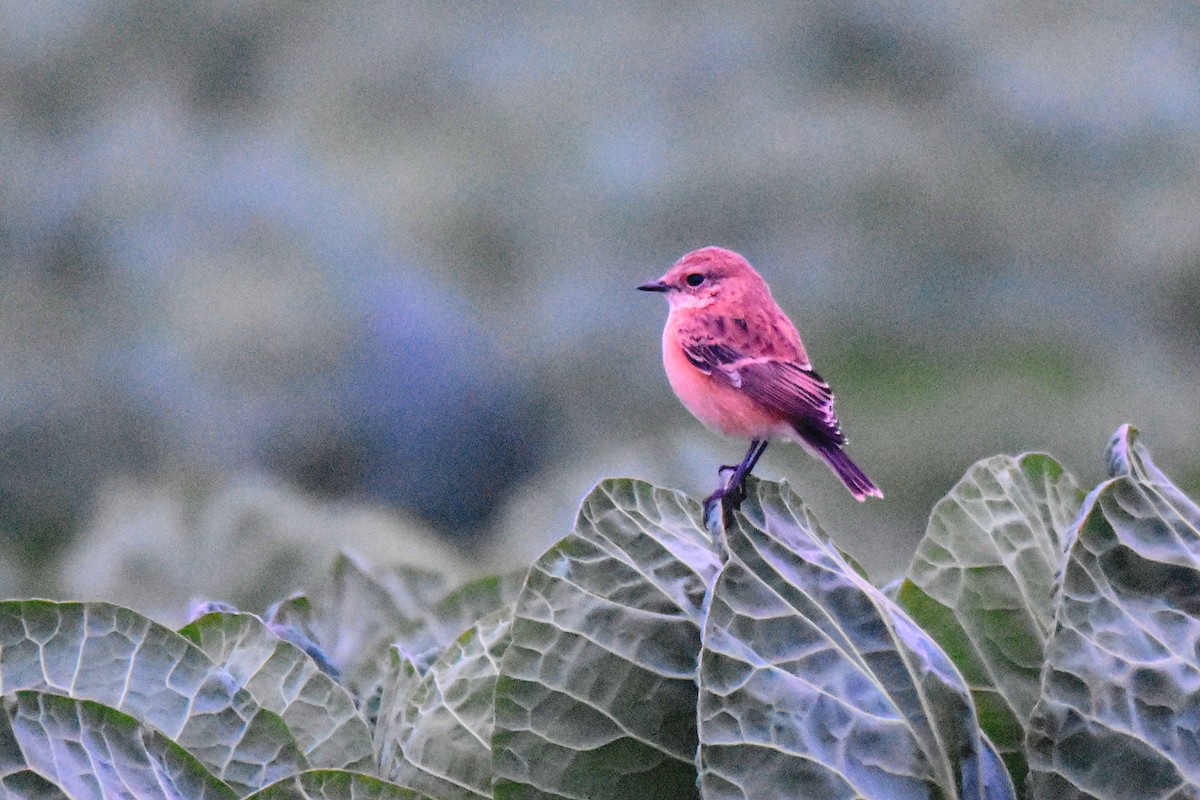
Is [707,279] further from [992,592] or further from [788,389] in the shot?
[992,592]

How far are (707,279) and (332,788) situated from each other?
0.50 metres

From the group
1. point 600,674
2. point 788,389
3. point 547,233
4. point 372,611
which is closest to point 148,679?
point 600,674

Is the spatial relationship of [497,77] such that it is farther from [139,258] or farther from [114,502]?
[114,502]

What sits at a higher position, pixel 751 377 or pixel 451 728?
pixel 751 377

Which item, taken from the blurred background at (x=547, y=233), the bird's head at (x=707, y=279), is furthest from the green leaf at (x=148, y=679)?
the blurred background at (x=547, y=233)

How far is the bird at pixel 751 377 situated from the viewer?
79cm

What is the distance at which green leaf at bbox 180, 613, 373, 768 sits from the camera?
1.93ft

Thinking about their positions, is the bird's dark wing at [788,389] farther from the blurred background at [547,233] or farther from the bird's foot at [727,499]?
the blurred background at [547,233]

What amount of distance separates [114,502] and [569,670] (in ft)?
3.08

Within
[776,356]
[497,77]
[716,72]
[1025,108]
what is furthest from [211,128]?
[776,356]

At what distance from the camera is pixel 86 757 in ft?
1.58

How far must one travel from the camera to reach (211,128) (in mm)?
3148

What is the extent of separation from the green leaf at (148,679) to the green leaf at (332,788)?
5 cm

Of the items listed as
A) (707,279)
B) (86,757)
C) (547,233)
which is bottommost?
(86,757)
